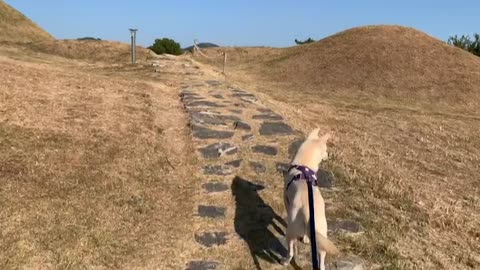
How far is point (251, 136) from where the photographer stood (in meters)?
6.97

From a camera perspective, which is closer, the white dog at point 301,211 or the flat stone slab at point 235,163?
A: the white dog at point 301,211

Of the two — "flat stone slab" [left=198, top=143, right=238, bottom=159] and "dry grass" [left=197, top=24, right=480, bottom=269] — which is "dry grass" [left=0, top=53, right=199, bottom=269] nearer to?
"flat stone slab" [left=198, top=143, right=238, bottom=159]

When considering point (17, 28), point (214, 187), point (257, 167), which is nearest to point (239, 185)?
point (214, 187)

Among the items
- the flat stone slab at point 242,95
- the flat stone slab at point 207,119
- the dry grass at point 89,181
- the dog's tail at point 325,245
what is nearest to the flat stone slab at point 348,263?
the dog's tail at point 325,245

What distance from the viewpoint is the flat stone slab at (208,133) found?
6.82 meters

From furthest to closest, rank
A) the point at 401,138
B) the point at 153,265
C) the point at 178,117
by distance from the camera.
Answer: the point at 401,138 < the point at 178,117 < the point at 153,265

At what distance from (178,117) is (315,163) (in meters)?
3.21

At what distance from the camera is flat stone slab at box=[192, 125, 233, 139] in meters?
6.82

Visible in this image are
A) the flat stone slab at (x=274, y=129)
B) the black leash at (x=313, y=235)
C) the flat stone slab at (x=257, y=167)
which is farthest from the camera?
the flat stone slab at (x=274, y=129)

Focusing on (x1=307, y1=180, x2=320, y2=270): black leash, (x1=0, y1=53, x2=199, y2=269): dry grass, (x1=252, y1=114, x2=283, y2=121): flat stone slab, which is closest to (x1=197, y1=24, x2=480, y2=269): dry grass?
(x1=252, y1=114, x2=283, y2=121): flat stone slab

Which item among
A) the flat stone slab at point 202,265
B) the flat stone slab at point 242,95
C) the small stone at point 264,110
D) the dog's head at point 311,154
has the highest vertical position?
the dog's head at point 311,154

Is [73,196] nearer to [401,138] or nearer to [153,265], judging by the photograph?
[153,265]

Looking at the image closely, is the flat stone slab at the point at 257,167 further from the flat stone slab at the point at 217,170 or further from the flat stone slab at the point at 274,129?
the flat stone slab at the point at 274,129

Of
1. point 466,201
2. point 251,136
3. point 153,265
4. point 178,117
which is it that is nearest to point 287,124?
point 251,136
